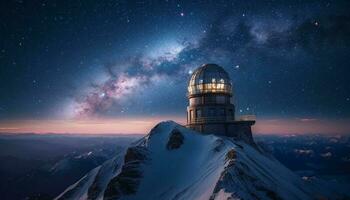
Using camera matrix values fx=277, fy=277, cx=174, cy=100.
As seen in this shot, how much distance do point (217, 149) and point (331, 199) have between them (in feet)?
56.1

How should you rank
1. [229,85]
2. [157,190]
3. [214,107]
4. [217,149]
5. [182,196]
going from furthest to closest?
[229,85], [214,107], [217,149], [157,190], [182,196]

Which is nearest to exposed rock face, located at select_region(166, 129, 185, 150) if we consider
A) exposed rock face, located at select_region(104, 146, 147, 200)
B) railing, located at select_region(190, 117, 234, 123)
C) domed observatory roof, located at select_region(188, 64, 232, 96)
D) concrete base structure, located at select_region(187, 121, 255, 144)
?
exposed rock face, located at select_region(104, 146, 147, 200)

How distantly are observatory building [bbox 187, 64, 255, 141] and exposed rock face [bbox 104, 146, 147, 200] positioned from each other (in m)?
13.5

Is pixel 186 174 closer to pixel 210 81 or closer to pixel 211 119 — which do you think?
pixel 211 119

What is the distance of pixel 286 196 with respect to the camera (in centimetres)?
2841

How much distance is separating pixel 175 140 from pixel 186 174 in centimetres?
722

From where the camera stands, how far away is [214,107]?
153ft

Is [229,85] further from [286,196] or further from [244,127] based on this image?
[286,196]

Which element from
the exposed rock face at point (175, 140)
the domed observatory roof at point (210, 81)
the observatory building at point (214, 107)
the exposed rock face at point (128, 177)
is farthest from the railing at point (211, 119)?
the exposed rock face at point (128, 177)

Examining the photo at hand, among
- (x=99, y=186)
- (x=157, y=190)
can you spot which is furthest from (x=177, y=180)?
(x=99, y=186)

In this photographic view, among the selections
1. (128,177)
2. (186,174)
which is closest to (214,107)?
(186,174)

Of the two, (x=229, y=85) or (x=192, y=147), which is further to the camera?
(x=229, y=85)

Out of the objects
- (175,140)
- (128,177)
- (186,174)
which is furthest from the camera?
(175,140)

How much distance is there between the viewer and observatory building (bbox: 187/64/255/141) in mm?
45875
